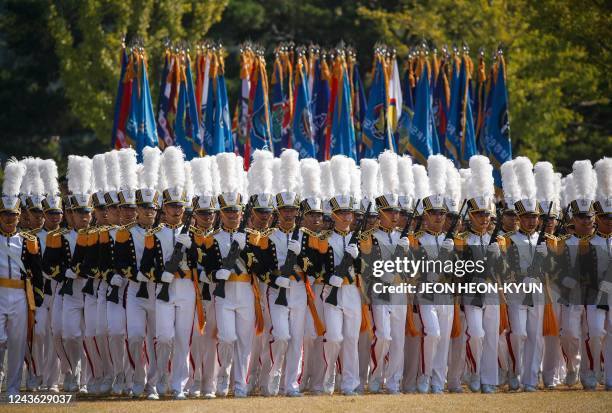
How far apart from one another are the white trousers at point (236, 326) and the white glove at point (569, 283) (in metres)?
3.94

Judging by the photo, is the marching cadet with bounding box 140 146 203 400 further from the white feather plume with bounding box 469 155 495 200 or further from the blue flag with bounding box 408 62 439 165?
the blue flag with bounding box 408 62 439 165

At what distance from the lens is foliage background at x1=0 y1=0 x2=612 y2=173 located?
31625mm

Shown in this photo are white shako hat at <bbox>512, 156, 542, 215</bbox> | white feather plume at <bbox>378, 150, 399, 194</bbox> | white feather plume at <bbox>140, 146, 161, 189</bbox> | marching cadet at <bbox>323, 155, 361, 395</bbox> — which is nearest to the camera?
marching cadet at <bbox>323, 155, 361, 395</bbox>

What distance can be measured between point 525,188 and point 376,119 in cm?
813

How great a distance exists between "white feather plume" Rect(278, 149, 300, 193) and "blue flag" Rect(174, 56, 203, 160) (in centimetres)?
814

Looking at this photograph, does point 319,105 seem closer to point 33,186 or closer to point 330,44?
point 33,186

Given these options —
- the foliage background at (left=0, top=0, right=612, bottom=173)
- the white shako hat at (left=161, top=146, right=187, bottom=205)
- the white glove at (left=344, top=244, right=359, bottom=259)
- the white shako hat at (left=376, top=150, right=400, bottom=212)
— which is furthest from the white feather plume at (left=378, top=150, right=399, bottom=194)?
the foliage background at (left=0, top=0, right=612, bottom=173)

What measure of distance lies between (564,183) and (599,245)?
316cm

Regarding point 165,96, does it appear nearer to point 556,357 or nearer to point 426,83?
point 426,83

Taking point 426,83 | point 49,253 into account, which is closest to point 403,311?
point 49,253

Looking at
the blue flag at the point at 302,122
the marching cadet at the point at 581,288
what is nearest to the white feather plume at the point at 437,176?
the marching cadet at the point at 581,288

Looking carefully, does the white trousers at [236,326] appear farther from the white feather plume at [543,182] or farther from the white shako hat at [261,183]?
the white feather plume at [543,182]

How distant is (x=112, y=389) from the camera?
16109 millimetres

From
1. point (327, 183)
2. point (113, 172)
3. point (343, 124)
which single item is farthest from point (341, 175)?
point (343, 124)
